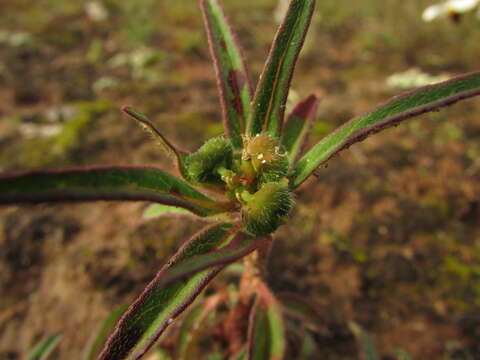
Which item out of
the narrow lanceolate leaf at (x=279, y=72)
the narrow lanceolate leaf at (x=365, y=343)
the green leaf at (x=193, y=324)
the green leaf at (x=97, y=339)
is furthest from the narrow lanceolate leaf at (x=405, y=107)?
the green leaf at (x=97, y=339)

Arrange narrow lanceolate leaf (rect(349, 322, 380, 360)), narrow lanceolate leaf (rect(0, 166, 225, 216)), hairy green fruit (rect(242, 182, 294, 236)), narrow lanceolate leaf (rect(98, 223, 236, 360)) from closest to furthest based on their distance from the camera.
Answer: narrow lanceolate leaf (rect(0, 166, 225, 216)), narrow lanceolate leaf (rect(98, 223, 236, 360)), hairy green fruit (rect(242, 182, 294, 236)), narrow lanceolate leaf (rect(349, 322, 380, 360))

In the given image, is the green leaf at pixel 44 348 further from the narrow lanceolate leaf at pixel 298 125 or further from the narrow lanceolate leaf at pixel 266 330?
the narrow lanceolate leaf at pixel 298 125

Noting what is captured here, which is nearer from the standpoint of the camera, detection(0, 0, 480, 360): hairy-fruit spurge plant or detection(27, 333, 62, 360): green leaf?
detection(0, 0, 480, 360): hairy-fruit spurge plant

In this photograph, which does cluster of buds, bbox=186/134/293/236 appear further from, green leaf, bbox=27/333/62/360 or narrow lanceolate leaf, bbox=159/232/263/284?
green leaf, bbox=27/333/62/360

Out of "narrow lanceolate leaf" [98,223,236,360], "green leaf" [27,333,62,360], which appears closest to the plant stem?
"narrow lanceolate leaf" [98,223,236,360]

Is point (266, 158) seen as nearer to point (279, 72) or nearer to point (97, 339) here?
point (279, 72)
